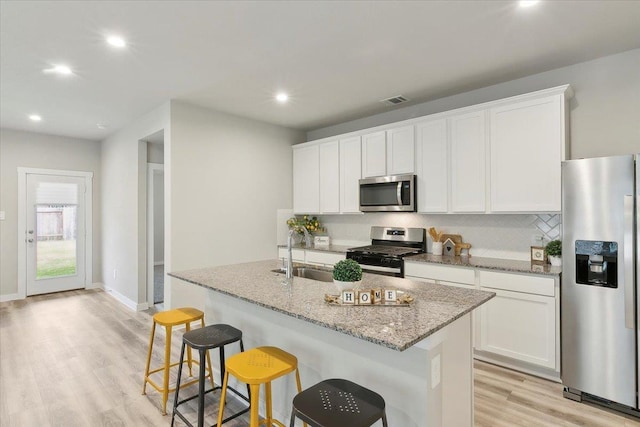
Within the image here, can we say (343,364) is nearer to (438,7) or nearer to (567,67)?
(438,7)

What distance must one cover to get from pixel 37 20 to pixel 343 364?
300 centimetres

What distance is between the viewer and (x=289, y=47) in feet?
8.99

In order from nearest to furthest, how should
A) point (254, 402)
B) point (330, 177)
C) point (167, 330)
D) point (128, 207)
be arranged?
point (254, 402), point (167, 330), point (330, 177), point (128, 207)

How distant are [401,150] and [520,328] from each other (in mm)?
2173

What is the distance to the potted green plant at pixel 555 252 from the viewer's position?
2.97 meters

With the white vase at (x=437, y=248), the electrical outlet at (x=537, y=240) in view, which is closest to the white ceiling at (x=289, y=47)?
the electrical outlet at (x=537, y=240)

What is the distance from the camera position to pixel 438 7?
2.22m

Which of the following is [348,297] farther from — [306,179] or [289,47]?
[306,179]

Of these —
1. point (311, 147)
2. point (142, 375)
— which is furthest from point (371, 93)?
point (142, 375)

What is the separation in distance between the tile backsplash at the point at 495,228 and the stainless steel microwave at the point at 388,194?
371mm

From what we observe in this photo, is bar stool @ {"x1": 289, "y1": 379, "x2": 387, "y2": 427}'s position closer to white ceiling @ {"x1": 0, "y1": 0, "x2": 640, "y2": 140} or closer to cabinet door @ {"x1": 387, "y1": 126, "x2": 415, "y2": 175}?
white ceiling @ {"x1": 0, "y1": 0, "x2": 640, "y2": 140}

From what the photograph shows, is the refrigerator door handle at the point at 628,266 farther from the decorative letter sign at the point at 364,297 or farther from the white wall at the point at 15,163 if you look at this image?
the white wall at the point at 15,163

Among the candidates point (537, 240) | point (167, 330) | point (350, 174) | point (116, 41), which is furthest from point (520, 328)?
point (116, 41)

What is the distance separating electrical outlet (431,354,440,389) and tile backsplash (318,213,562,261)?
7.62 feet
